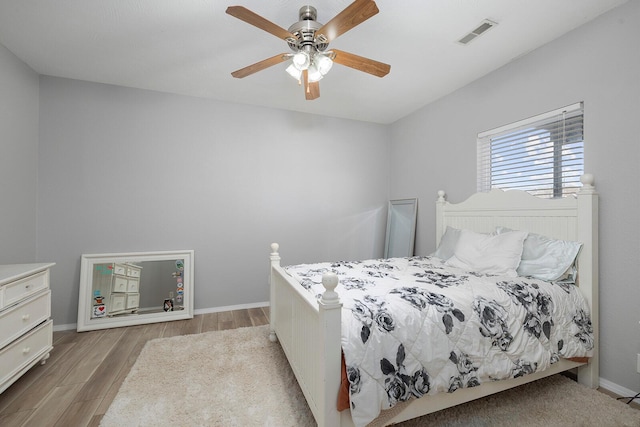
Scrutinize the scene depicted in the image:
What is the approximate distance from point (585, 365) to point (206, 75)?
3.92 metres

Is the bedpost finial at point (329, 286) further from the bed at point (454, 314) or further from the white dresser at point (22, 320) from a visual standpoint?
the white dresser at point (22, 320)

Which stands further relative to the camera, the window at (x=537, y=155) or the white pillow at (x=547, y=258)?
the window at (x=537, y=155)

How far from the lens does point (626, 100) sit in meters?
1.80

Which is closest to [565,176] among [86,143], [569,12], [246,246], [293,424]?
[569,12]

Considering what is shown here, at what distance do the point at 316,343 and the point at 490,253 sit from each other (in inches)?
65.8

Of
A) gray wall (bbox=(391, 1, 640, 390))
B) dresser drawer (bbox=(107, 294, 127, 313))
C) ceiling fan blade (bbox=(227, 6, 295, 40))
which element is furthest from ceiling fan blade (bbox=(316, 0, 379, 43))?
dresser drawer (bbox=(107, 294, 127, 313))

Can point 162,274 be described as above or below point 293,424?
above

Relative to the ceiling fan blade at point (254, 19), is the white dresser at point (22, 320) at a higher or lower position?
lower

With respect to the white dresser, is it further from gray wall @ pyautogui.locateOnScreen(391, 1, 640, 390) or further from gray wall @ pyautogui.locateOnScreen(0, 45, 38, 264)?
gray wall @ pyautogui.locateOnScreen(391, 1, 640, 390)

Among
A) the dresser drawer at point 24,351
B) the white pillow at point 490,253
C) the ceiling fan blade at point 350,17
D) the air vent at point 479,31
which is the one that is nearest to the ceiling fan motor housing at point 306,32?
the ceiling fan blade at point 350,17

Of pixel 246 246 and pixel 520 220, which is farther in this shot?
pixel 246 246

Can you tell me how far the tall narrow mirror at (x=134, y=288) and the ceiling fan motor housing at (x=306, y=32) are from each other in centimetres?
251

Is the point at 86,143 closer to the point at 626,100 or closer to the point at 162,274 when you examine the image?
the point at 162,274

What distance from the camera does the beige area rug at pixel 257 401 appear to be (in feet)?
5.16
